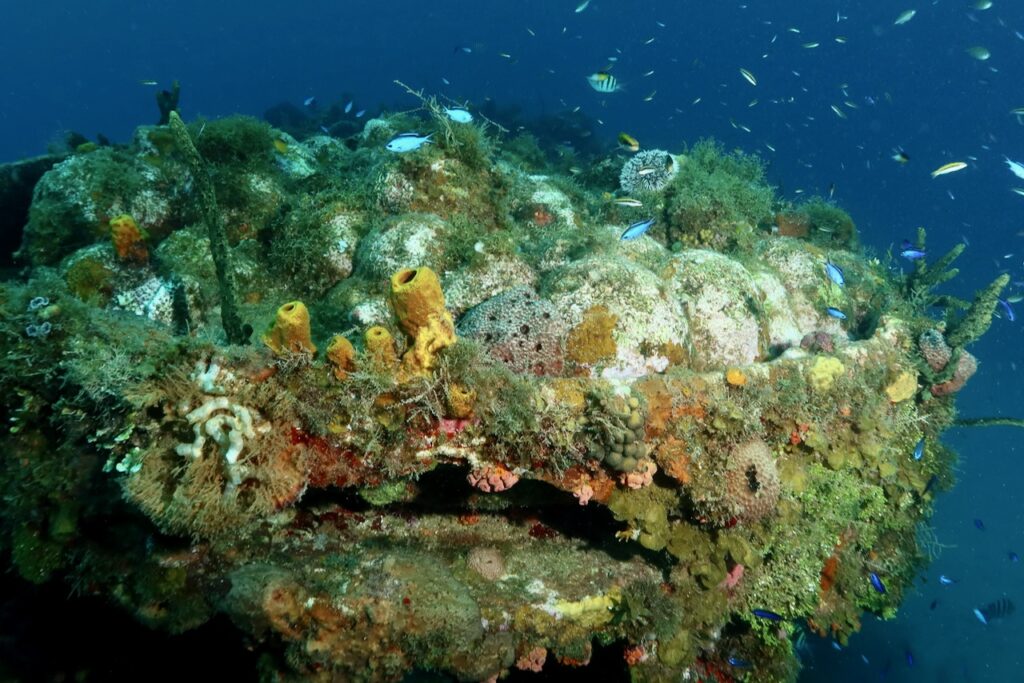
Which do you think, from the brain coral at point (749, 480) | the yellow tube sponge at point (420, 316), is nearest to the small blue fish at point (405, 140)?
the yellow tube sponge at point (420, 316)

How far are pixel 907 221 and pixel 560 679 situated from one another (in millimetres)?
72883

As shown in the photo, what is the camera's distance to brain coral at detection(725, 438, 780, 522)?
403 cm

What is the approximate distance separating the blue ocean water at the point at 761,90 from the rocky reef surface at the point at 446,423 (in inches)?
302

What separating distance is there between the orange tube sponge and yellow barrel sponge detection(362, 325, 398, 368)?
15.5 ft

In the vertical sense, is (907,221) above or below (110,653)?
below

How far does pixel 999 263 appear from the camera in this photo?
51031 mm

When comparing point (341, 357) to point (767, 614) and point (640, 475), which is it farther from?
point (767, 614)

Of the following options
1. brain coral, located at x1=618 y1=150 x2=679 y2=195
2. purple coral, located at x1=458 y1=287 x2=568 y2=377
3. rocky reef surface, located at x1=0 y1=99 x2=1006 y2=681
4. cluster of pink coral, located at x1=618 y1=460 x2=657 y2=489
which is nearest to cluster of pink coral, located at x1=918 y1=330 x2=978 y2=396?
rocky reef surface, located at x1=0 y1=99 x2=1006 y2=681

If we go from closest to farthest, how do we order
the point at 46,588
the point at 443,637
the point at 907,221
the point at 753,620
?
the point at 443,637, the point at 46,588, the point at 753,620, the point at 907,221

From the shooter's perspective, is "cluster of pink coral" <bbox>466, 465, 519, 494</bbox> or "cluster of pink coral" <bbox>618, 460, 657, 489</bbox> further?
"cluster of pink coral" <bbox>618, 460, 657, 489</bbox>

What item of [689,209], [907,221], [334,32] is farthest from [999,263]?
[334,32]

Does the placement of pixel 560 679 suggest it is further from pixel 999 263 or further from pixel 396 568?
pixel 999 263

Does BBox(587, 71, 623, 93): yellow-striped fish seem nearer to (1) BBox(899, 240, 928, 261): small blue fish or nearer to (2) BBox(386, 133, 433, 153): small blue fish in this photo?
(2) BBox(386, 133, 433, 153): small blue fish

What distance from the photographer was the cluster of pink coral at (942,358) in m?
6.33
